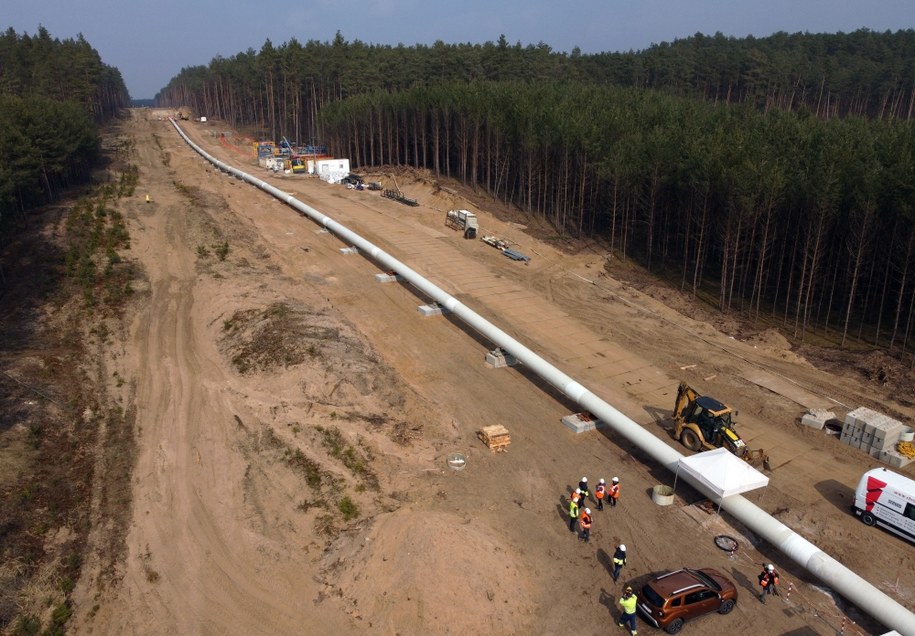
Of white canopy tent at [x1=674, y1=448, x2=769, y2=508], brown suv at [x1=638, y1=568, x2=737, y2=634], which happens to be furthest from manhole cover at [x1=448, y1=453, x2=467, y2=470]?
brown suv at [x1=638, y1=568, x2=737, y2=634]

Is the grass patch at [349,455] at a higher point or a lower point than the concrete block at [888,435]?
lower

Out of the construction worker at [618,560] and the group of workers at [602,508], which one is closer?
the group of workers at [602,508]

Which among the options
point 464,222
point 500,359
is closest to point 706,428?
point 500,359

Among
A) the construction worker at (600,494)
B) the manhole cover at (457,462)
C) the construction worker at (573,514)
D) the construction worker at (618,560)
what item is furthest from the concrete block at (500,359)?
the construction worker at (618,560)

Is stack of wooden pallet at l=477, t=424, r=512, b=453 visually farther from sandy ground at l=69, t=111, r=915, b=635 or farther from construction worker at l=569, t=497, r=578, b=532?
construction worker at l=569, t=497, r=578, b=532

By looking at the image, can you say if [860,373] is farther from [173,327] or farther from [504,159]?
[504,159]

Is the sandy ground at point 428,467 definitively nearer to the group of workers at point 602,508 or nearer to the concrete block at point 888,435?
the group of workers at point 602,508

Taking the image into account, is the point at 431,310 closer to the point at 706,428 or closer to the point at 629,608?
the point at 706,428

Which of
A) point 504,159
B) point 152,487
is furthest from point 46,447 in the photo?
point 504,159
